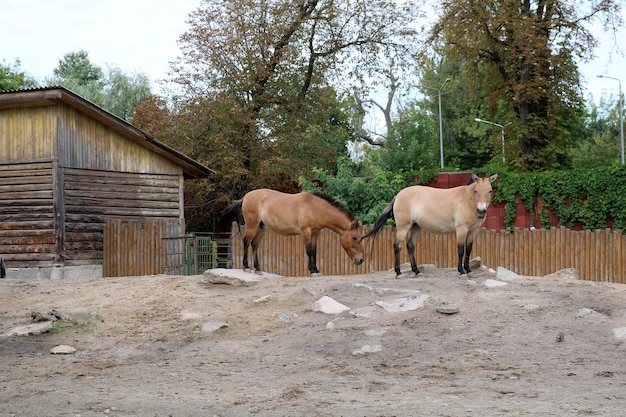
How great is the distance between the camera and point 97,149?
23.9m

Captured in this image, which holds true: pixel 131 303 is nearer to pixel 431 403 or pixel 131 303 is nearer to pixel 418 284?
pixel 418 284

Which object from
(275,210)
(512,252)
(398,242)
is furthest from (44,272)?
(398,242)

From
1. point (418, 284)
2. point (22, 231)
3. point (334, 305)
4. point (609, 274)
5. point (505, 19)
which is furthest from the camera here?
point (505, 19)

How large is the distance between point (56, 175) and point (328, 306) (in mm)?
13543

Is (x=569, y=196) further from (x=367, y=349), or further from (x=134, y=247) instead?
(x=367, y=349)

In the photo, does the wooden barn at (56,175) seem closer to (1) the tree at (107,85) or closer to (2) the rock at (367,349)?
(2) the rock at (367,349)

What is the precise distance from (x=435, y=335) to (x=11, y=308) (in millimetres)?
6834

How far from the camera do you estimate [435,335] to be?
33.0ft

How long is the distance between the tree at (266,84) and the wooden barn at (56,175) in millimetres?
8658

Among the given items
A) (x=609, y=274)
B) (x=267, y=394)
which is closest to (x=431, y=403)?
(x=267, y=394)

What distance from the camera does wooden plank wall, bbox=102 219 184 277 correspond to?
2319 centimetres

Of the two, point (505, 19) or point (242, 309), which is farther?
point (505, 19)

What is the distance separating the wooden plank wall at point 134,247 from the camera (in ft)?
76.1

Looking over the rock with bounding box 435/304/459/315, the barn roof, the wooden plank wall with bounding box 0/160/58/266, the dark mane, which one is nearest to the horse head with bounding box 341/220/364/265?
the dark mane
